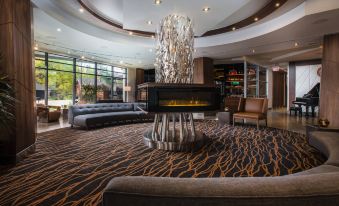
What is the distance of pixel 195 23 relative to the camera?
19.0 ft

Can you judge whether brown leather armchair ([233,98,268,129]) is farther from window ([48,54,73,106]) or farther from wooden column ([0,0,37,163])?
window ([48,54,73,106])

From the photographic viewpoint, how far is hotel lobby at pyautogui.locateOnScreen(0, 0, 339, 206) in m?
0.79

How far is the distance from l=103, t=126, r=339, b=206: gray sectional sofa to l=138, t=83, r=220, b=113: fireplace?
3.39m

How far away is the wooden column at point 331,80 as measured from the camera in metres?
5.95

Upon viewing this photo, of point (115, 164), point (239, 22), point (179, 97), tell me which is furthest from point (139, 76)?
point (115, 164)

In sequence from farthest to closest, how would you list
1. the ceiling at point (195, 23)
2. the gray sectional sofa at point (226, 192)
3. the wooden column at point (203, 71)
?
the wooden column at point (203, 71) → the ceiling at point (195, 23) → the gray sectional sofa at point (226, 192)

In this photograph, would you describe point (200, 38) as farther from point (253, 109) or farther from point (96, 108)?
point (96, 108)

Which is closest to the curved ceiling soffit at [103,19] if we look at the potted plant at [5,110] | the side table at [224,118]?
the potted plant at [5,110]

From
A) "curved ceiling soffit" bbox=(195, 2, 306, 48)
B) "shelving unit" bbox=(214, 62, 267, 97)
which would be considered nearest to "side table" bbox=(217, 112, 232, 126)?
"curved ceiling soffit" bbox=(195, 2, 306, 48)

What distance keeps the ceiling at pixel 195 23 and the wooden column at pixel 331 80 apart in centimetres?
40

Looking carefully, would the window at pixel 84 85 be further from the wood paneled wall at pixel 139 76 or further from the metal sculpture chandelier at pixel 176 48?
the metal sculpture chandelier at pixel 176 48

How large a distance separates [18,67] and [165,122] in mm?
2882

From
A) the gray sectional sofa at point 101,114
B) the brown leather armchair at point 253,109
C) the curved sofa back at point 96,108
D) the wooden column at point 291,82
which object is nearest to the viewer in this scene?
the gray sectional sofa at point 101,114

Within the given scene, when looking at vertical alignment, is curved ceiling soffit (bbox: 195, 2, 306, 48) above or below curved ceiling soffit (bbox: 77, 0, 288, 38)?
below
